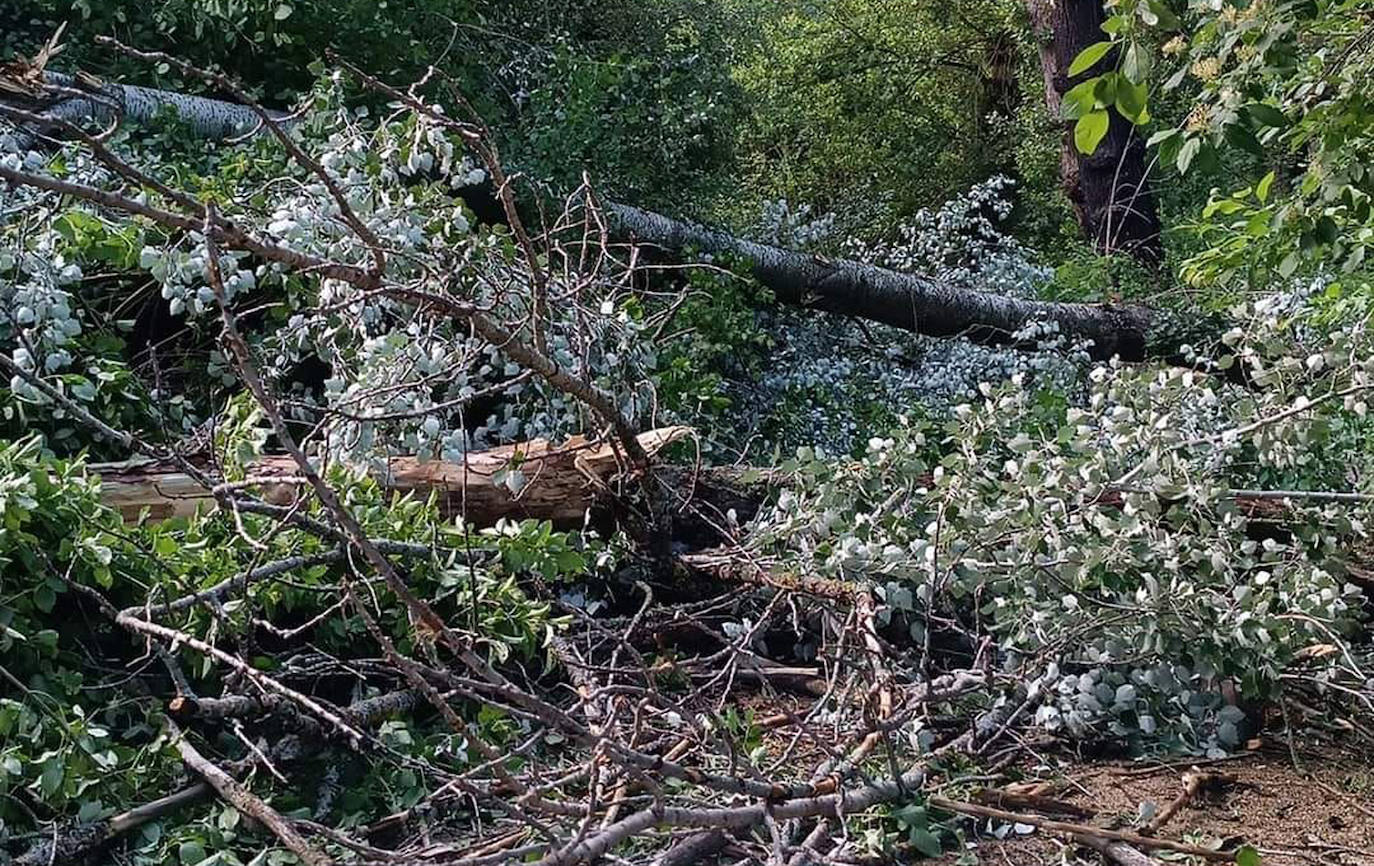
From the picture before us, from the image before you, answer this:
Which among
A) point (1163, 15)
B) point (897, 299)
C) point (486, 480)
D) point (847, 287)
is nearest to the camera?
point (1163, 15)

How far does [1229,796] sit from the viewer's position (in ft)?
10.1

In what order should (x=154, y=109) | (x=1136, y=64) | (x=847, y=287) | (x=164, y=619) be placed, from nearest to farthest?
(x=1136, y=64)
(x=164, y=619)
(x=154, y=109)
(x=847, y=287)

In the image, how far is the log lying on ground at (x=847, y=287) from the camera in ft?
18.4

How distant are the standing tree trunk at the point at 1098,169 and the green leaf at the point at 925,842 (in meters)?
7.55

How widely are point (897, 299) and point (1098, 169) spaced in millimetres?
3782

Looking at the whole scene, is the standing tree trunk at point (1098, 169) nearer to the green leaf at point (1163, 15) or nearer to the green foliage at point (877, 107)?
the green foliage at point (877, 107)

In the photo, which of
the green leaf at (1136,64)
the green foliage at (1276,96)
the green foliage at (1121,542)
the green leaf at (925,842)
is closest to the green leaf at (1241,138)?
the green foliage at (1276,96)

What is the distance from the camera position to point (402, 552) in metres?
3.19

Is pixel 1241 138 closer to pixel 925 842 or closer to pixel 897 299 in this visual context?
pixel 925 842

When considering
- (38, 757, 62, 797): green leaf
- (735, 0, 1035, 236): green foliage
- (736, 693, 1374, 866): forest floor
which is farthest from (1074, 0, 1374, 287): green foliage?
(735, 0, 1035, 236): green foliage

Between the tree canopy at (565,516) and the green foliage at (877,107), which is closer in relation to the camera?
the tree canopy at (565,516)

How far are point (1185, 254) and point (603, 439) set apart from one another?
7045 millimetres

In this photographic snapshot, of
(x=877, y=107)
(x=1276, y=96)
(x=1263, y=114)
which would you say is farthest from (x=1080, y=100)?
(x=877, y=107)

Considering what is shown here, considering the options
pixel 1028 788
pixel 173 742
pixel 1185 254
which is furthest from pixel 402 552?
pixel 1185 254
